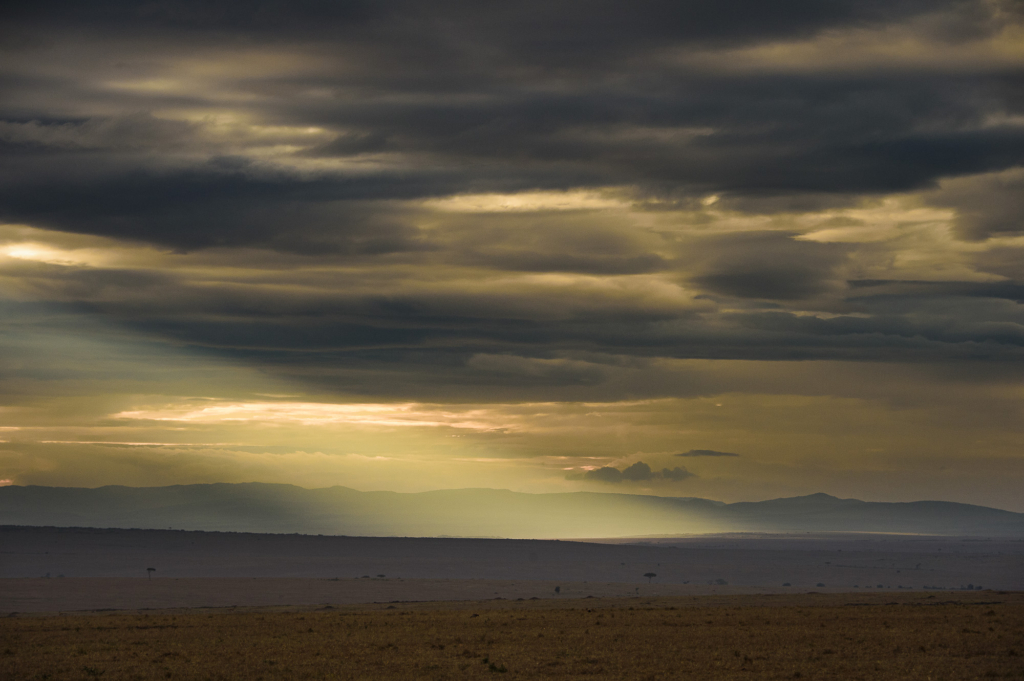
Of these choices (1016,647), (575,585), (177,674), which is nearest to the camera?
(177,674)

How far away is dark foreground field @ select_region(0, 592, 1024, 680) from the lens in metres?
49.1

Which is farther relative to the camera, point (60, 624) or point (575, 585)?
point (575, 585)

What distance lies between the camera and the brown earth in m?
49.1

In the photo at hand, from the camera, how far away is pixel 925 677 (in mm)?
44812

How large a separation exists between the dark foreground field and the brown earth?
0.33ft

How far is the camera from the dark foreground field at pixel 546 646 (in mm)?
49094

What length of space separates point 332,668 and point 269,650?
31.7ft

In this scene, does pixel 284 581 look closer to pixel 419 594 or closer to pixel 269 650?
pixel 419 594

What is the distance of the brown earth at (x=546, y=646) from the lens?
161 ft

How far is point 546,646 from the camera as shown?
59562 mm

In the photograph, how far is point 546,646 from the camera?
59562 millimetres

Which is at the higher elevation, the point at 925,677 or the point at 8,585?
the point at 925,677

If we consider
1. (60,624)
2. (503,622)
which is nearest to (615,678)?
(503,622)

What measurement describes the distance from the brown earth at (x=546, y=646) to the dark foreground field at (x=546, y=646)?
0.10 metres
